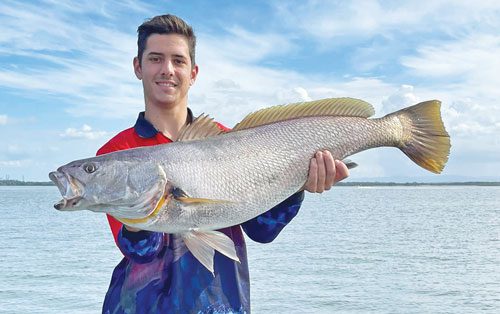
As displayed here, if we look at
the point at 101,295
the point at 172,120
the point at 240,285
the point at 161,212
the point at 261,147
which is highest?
the point at 172,120

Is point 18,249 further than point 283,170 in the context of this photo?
Yes

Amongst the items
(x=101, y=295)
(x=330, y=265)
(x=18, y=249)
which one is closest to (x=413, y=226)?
(x=330, y=265)

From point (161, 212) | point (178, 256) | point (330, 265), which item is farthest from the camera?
point (330, 265)

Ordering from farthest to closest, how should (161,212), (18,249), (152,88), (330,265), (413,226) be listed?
(413,226) < (18,249) < (330,265) < (152,88) < (161,212)

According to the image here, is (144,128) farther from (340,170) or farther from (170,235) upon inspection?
(340,170)

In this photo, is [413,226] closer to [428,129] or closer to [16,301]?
[16,301]

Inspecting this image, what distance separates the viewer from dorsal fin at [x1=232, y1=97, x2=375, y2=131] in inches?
168

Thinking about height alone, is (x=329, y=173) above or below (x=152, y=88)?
below

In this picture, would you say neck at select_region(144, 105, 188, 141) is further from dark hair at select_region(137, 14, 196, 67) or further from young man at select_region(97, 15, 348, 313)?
dark hair at select_region(137, 14, 196, 67)

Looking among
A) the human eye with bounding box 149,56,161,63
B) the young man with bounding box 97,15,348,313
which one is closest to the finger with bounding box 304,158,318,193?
the young man with bounding box 97,15,348,313

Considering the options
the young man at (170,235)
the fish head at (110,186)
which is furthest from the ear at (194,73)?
the fish head at (110,186)

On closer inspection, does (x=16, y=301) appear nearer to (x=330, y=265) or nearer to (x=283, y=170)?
(x=330, y=265)

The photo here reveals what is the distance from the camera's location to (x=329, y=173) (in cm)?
419

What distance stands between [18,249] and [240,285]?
1095 inches
